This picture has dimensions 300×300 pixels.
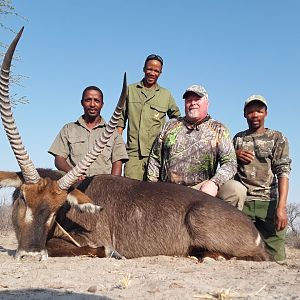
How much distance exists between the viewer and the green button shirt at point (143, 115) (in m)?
8.31

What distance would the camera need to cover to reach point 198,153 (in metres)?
7.05

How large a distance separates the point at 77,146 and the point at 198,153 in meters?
1.94

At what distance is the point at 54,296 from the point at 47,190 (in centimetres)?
232

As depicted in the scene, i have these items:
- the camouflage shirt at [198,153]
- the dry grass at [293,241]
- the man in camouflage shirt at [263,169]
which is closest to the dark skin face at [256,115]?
the man in camouflage shirt at [263,169]

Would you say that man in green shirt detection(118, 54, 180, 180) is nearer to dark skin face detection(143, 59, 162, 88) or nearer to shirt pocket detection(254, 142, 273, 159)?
dark skin face detection(143, 59, 162, 88)

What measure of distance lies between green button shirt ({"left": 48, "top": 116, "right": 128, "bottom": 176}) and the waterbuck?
4.96 ft

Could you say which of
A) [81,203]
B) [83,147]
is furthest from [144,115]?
[81,203]

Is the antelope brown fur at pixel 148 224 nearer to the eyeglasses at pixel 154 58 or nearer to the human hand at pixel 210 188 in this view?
the human hand at pixel 210 188

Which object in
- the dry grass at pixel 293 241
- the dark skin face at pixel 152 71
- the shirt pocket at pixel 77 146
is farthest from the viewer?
the dry grass at pixel 293 241

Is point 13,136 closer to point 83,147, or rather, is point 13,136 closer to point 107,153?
point 83,147

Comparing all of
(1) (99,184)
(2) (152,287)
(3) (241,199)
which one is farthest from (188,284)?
(3) (241,199)

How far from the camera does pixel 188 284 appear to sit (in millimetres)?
3619

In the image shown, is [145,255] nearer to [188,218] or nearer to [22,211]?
[188,218]

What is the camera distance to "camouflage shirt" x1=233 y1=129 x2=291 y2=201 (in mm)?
7328
